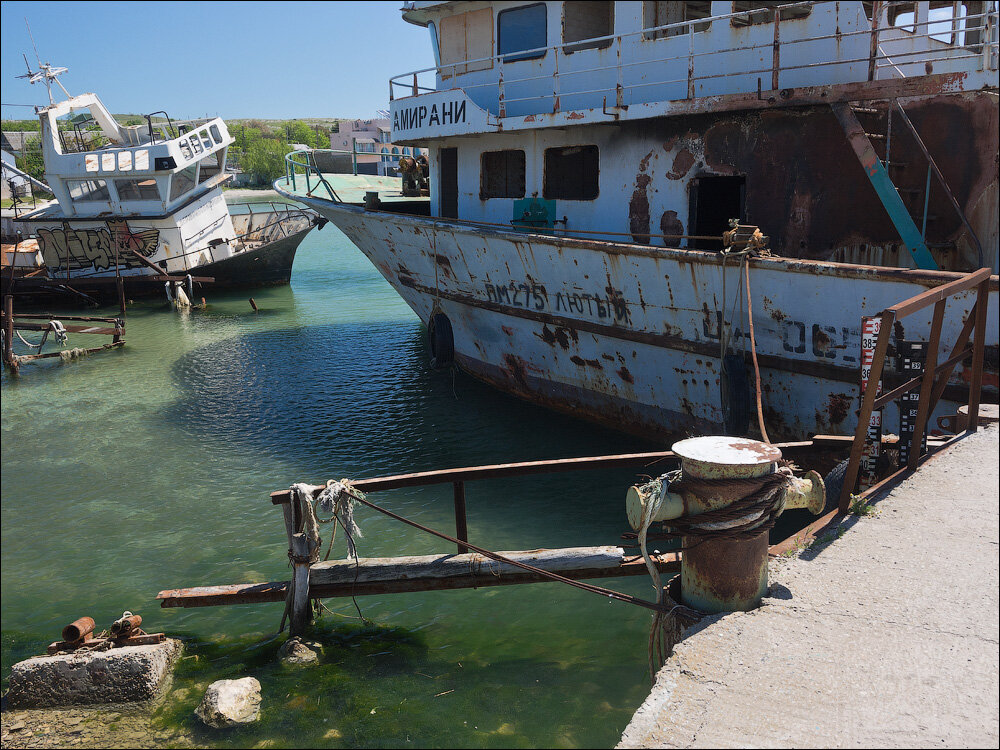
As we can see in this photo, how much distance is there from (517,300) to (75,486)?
6214mm

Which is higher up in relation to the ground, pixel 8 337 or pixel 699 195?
pixel 699 195

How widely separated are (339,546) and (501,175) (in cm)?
705

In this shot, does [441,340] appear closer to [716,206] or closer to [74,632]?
[716,206]

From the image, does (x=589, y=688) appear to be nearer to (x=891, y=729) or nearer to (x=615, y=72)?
(x=891, y=729)

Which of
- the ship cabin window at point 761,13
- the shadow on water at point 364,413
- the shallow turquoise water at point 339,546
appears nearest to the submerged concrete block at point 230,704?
the shallow turquoise water at point 339,546

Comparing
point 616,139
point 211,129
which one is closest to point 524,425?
point 616,139

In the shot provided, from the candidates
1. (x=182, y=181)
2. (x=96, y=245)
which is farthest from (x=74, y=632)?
(x=182, y=181)

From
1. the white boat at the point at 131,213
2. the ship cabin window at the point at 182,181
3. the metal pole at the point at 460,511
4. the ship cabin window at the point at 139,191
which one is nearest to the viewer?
the metal pole at the point at 460,511

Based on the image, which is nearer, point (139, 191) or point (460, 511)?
point (460, 511)

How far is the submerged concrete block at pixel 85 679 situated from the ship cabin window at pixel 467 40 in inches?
377

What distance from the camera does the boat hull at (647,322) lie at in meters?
7.51

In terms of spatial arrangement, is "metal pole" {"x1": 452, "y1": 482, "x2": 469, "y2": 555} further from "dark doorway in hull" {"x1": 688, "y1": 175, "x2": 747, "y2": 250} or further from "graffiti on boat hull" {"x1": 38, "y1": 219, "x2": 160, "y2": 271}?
"graffiti on boat hull" {"x1": 38, "y1": 219, "x2": 160, "y2": 271}

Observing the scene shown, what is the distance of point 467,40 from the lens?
40.4ft

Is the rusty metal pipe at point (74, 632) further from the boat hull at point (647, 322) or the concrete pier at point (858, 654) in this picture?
the boat hull at point (647, 322)
